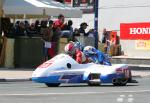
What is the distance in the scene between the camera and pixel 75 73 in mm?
20625

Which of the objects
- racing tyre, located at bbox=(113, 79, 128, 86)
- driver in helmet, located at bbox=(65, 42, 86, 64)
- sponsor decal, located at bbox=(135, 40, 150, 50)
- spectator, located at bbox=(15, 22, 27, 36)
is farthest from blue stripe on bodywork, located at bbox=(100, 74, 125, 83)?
sponsor decal, located at bbox=(135, 40, 150, 50)

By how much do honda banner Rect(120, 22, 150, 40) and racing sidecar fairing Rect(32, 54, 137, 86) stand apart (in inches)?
817

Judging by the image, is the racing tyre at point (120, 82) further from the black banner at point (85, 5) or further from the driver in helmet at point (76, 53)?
the black banner at point (85, 5)

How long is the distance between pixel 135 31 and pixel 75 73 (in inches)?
871

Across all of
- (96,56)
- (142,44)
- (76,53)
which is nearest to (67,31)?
(96,56)

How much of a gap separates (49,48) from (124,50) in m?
14.3

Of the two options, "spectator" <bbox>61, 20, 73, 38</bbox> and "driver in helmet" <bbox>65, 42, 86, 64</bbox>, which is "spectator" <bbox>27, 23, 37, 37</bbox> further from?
"driver in helmet" <bbox>65, 42, 86, 64</bbox>

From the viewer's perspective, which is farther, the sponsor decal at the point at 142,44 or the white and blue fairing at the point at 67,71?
the sponsor decal at the point at 142,44

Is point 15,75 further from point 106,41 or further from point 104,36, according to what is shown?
point 104,36

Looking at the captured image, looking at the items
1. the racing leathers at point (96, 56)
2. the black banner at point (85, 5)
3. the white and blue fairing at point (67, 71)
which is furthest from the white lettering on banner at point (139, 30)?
the white and blue fairing at point (67, 71)

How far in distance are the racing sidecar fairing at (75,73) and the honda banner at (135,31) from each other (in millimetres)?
20742

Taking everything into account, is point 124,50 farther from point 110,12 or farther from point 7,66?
point 7,66

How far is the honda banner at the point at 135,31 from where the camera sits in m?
41.8

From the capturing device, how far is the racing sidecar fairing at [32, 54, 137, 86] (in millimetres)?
20141
